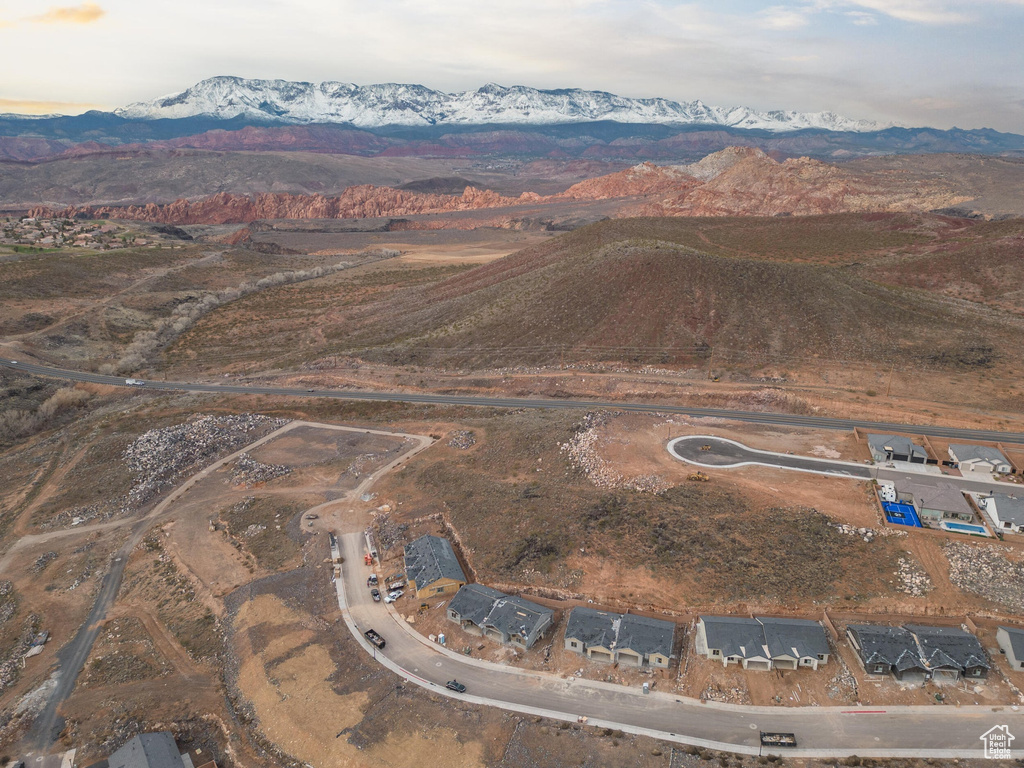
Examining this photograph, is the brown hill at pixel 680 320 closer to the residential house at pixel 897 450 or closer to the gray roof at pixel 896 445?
the gray roof at pixel 896 445

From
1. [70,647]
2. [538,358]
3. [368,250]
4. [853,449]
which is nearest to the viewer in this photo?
[70,647]

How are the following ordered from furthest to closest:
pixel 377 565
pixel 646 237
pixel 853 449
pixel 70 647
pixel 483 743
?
pixel 646 237
pixel 853 449
pixel 377 565
pixel 70 647
pixel 483 743

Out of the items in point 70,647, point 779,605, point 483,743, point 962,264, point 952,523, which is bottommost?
point 70,647

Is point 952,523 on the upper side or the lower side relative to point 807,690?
upper

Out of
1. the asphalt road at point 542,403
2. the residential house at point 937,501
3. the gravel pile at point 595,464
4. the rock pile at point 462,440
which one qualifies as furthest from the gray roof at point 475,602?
the residential house at point 937,501

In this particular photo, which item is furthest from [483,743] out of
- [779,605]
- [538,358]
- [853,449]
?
[538,358]

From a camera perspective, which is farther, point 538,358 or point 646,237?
point 646,237

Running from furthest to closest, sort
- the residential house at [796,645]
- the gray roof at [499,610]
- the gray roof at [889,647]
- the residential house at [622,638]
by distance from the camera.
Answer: the gray roof at [499,610] → the residential house at [622,638] → the residential house at [796,645] → the gray roof at [889,647]

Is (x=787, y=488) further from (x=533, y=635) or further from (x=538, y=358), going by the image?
(x=538, y=358)
